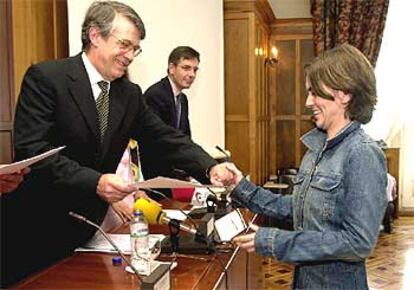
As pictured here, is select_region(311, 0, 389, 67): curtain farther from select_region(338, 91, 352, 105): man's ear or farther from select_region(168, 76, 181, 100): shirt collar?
select_region(338, 91, 352, 105): man's ear

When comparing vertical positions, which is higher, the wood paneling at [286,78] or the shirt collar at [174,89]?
the wood paneling at [286,78]

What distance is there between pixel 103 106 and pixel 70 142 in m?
0.19

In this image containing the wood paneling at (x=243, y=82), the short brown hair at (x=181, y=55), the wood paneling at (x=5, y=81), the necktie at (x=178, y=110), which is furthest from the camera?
the wood paneling at (x=243, y=82)

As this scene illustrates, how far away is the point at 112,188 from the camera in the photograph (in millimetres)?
1630

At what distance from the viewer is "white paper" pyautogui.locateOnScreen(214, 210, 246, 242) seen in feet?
5.75

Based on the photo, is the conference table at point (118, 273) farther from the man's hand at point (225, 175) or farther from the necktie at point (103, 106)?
the necktie at point (103, 106)

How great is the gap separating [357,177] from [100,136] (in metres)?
0.91

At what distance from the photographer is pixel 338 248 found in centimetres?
144

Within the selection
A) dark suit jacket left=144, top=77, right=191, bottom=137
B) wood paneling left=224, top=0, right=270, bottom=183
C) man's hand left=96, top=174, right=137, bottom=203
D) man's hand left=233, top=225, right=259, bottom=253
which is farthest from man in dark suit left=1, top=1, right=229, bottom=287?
wood paneling left=224, top=0, right=270, bottom=183

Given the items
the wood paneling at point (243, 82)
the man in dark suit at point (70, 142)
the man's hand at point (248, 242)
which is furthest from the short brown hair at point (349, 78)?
the wood paneling at point (243, 82)

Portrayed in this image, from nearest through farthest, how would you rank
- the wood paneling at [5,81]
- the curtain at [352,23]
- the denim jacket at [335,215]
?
the denim jacket at [335,215]
the wood paneling at [5,81]
the curtain at [352,23]

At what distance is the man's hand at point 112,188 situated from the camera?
1604 mm

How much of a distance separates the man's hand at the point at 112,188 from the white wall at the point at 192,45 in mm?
1389

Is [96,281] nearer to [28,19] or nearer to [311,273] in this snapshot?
[311,273]
